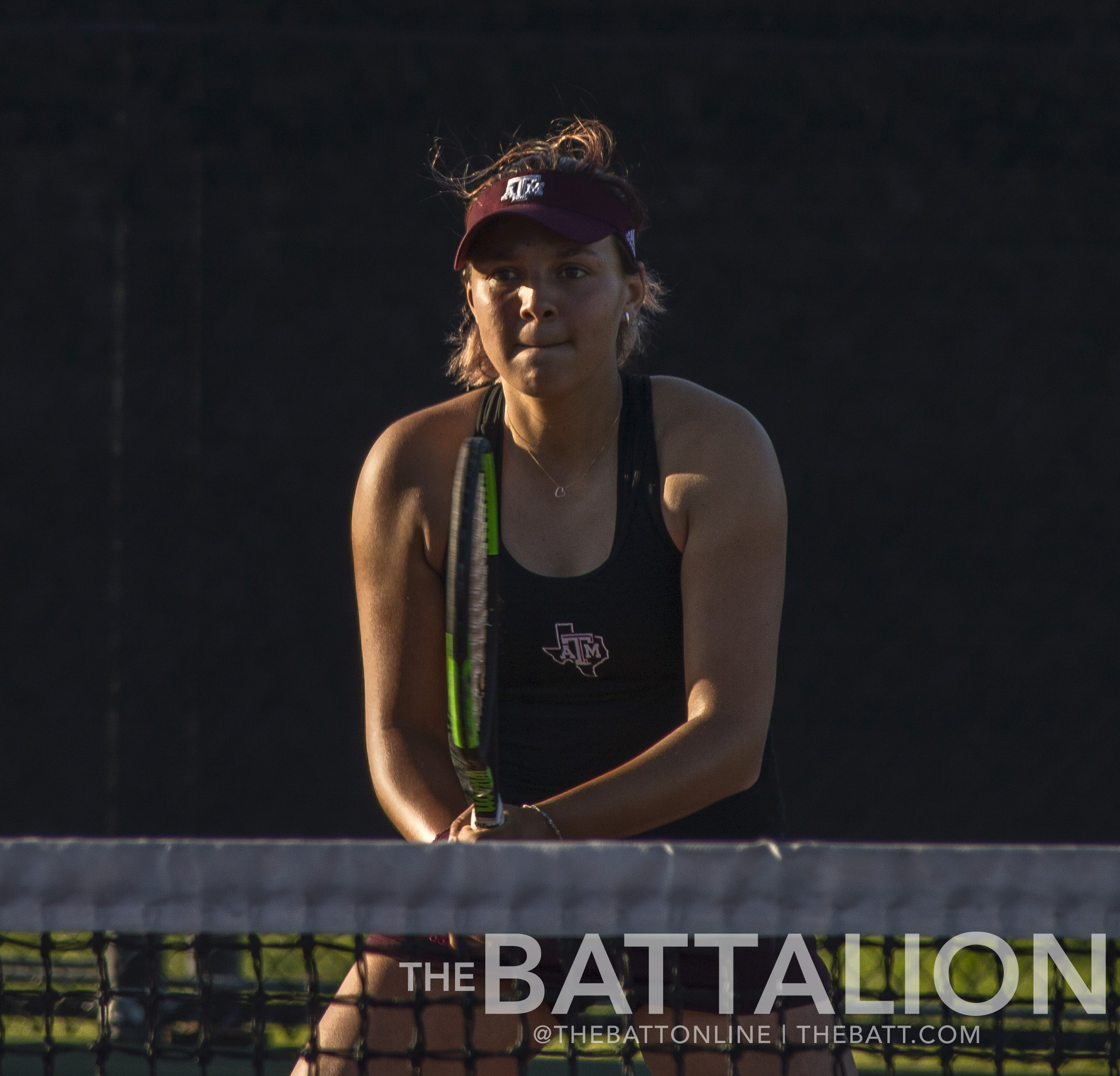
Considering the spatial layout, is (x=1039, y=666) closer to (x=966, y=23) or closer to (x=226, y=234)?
(x=966, y=23)

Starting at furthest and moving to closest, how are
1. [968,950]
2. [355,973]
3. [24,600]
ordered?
[24,600] < [355,973] < [968,950]

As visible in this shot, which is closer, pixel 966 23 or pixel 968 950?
pixel 968 950

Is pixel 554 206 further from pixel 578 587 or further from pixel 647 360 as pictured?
pixel 647 360

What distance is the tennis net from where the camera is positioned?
1199mm

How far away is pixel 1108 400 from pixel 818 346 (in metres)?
0.76

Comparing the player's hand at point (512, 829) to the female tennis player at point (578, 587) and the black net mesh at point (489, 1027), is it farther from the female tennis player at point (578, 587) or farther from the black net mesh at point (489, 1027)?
the black net mesh at point (489, 1027)

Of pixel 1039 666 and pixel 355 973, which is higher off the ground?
pixel 1039 666

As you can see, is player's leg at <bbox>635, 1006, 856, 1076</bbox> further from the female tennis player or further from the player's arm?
the player's arm

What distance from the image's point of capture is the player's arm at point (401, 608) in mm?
1732

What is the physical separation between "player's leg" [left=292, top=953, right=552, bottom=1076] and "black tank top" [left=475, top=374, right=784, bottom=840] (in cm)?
26

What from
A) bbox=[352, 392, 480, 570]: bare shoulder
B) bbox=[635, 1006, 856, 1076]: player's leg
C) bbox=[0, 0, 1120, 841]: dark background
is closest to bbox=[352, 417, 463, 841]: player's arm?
bbox=[352, 392, 480, 570]: bare shoulder

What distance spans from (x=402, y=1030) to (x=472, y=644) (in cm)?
43

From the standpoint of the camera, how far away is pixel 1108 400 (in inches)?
144

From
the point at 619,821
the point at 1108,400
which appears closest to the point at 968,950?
the point at 619,821
